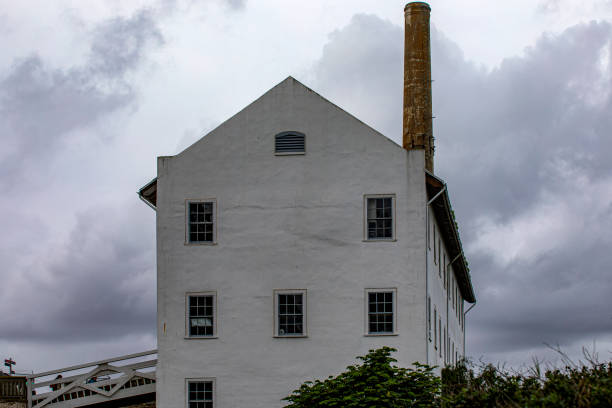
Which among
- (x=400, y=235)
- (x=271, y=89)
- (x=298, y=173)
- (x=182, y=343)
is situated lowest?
(x=182, y=343)

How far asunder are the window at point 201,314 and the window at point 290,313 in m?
2.09

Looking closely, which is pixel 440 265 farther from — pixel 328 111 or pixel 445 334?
pixel 328 111

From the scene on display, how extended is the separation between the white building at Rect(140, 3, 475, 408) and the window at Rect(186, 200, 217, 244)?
45mm

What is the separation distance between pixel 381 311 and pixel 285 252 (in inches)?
145

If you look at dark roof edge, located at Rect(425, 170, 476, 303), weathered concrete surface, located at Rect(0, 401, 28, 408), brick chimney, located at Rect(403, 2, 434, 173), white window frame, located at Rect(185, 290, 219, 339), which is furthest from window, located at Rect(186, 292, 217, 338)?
brick chimney, located at Rect(403, 2, 434, 173)

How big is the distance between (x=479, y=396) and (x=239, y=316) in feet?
54.7

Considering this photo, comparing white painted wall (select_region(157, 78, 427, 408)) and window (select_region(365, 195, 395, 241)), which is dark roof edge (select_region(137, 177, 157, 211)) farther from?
window (select_region(365, 195, 395, 241))

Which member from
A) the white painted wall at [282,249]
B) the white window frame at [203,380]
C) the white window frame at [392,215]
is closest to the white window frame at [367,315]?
the white painted wall at [282,249]

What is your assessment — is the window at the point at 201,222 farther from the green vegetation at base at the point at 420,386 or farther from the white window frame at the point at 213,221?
the green vegetation at base at the point at 420,386

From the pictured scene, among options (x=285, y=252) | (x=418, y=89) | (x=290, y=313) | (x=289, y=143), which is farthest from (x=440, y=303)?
(x=418, y=89)

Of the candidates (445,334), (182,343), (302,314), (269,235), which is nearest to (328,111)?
(269,235)

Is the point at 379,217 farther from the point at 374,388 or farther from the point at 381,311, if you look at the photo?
the point at 374,388

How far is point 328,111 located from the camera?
1363 inches

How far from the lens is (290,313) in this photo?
33781mm
